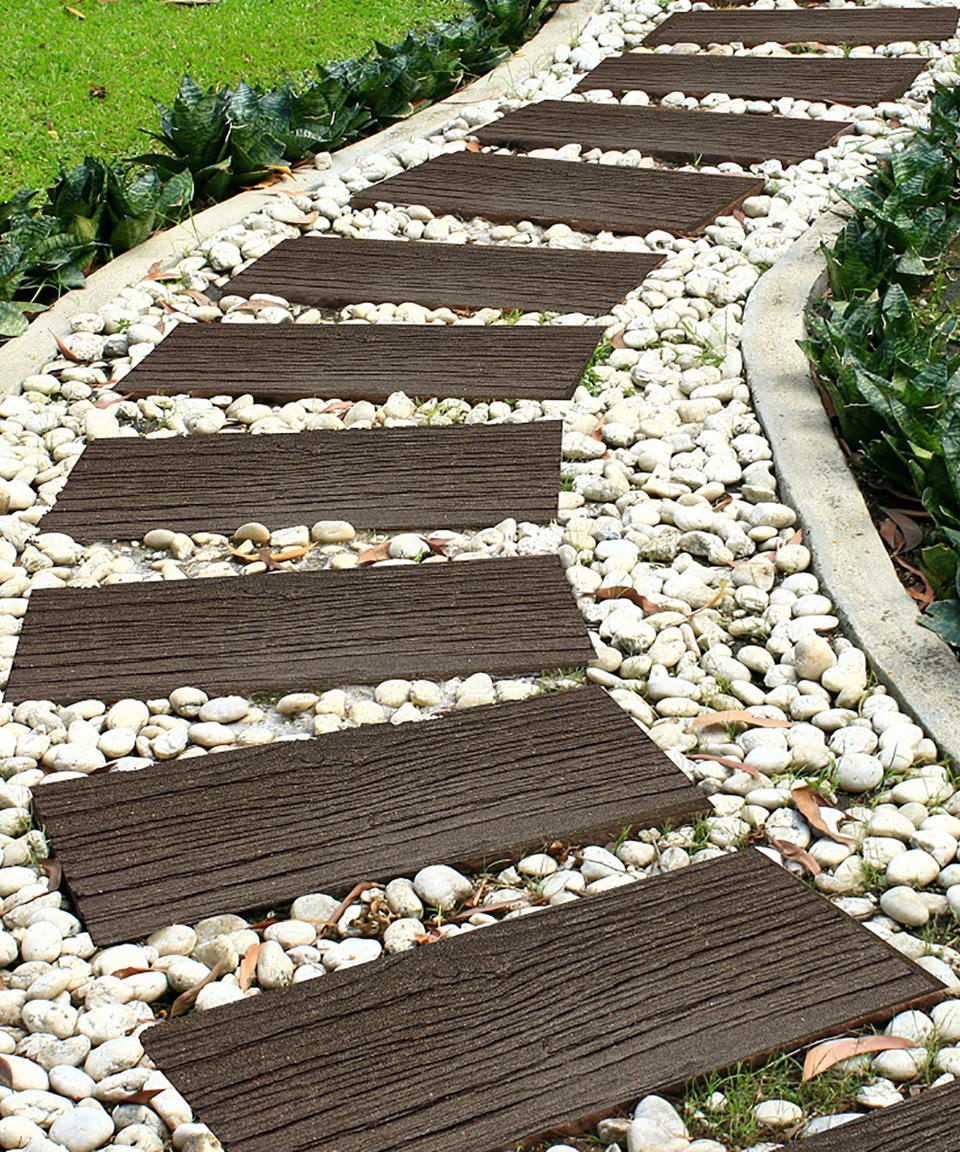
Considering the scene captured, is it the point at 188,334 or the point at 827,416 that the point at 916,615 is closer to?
the point at 827,416

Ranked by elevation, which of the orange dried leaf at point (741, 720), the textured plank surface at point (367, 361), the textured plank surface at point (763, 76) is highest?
the textured plank surface at point (763, 76)

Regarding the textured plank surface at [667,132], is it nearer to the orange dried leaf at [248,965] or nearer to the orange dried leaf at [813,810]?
the orange dried leaf at [813,810]

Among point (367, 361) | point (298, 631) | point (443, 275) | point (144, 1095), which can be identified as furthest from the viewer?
point (443, 275)

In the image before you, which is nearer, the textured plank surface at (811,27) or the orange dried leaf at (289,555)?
the orange dried leaf at (289,555)

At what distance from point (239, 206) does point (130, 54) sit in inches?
61.8

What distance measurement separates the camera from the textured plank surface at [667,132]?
443 centimetres

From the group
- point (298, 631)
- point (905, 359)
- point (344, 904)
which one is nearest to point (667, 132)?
point (905, 359)

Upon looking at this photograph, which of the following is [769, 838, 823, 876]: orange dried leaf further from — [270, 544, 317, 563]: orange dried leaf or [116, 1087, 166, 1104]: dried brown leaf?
[270, 544, 317, 563]: orange dried leaf

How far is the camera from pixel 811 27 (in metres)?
5.48

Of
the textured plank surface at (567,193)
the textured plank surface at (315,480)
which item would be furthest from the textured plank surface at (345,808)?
the textured plank surface at (567,193)

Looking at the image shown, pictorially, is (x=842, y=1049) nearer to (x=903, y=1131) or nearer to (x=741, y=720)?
(x=903, y=1131)

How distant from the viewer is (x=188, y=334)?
3.56m

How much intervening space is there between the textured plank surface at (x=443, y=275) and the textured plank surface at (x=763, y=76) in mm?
1443

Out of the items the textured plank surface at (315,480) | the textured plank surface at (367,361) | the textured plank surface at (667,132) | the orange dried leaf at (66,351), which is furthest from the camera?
the textured plank surface at (667,132)
